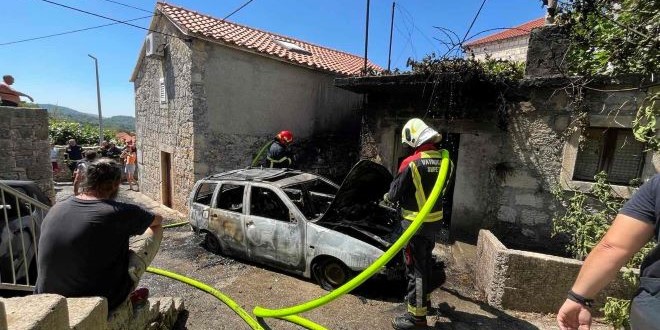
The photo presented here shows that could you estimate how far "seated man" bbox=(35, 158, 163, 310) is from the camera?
6.98 ft

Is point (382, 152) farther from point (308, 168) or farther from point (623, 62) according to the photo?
point (623, 62)

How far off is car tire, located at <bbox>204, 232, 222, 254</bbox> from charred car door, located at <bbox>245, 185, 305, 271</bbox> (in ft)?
2.96

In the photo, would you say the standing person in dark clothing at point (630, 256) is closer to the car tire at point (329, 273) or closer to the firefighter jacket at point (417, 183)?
the firefighter jacket at point (417, 183)

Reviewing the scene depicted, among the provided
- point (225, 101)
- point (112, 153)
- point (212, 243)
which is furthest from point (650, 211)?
point (112, 153)

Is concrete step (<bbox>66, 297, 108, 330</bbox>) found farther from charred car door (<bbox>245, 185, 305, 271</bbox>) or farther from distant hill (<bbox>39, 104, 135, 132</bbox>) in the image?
distant hill (<bbox>39, 104, 135, 132</bbox>)

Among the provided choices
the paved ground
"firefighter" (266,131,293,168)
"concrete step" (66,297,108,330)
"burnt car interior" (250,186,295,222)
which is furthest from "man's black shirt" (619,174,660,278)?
"firefighter" (266,131,293,168)

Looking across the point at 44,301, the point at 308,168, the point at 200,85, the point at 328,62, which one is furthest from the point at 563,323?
the point at 328,62

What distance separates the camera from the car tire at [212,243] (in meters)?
5.72

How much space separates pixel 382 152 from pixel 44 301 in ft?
20.3

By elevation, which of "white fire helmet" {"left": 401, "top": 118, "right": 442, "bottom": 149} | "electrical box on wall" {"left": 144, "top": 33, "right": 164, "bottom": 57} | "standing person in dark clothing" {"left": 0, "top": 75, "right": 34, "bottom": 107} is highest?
"electrical box on wall" {"left": 144, "top": 33, "right": 164, "bottom": 57}

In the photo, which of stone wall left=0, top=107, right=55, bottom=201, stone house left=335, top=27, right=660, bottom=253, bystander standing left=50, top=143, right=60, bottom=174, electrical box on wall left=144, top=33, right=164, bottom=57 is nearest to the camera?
stone house left=335, top=27, right=660, bottom=253

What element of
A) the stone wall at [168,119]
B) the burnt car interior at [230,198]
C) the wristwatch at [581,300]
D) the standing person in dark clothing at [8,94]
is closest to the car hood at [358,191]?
the burnt car interior at [230,198]

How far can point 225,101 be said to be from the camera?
8.66m

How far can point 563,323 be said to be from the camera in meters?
1.77
